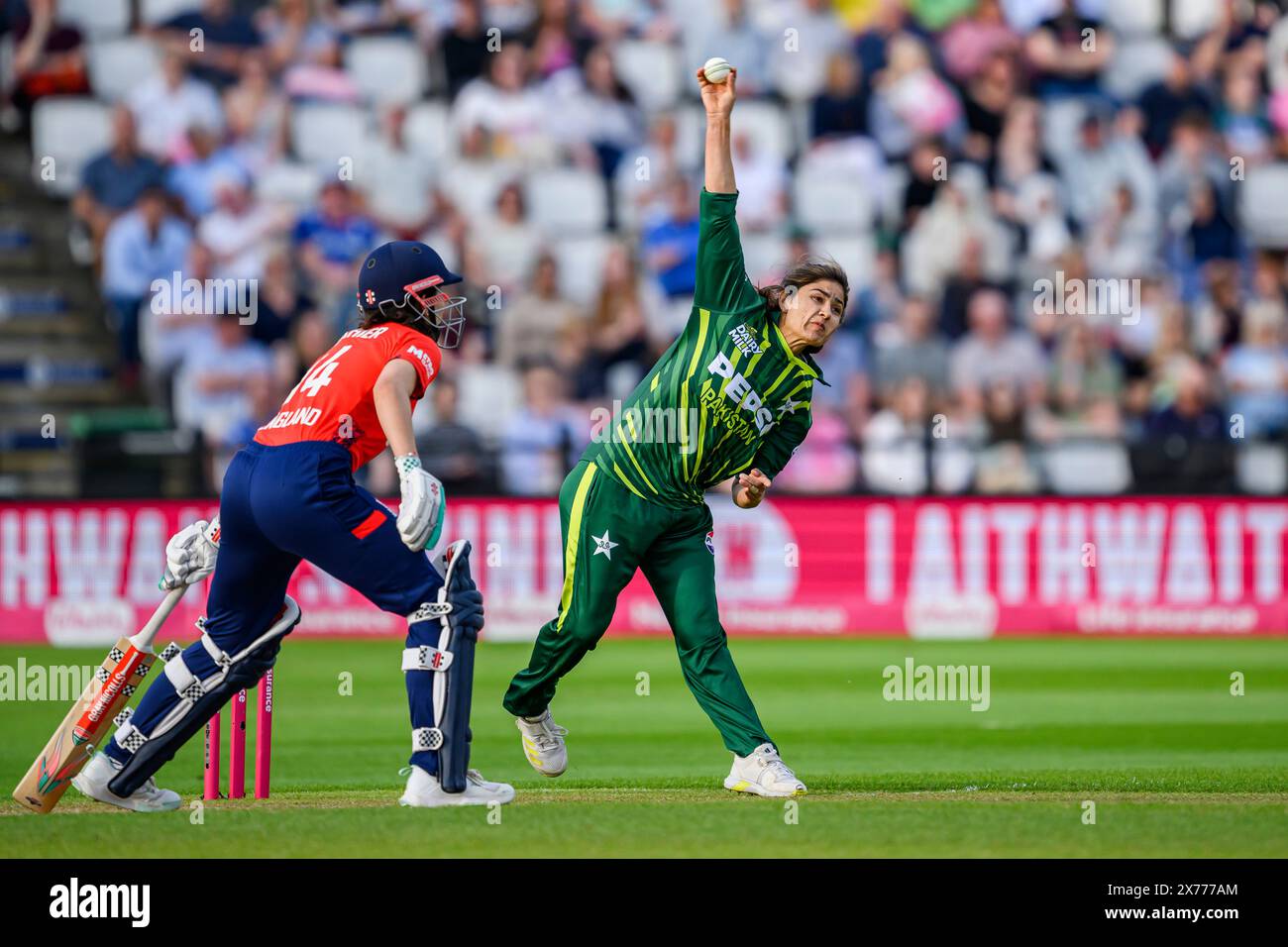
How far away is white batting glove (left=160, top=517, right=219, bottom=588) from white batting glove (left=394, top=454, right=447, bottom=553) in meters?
0.94

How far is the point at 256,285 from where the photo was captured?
1880 centimetres

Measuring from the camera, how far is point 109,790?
7672 millimetres

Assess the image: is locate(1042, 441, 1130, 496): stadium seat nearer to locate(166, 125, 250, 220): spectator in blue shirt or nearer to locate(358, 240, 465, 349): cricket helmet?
locate(166, 125, 250, 220): spectator in blue shirt

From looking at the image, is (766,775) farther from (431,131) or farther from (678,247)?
(431,131)

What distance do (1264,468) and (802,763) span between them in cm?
929

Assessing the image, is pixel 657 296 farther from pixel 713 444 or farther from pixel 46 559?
pixel 713 444

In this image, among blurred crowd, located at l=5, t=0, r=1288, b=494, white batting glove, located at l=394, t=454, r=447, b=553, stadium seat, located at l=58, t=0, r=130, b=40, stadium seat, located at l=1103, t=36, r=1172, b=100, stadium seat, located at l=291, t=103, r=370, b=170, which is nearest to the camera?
white batting glove, located at l=394, t=454, r=447, b=553

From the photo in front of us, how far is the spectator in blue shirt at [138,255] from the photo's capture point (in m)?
18.9

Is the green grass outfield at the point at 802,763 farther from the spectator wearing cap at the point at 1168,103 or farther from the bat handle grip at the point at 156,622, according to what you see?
the spectator wearing cap at the point at 1168,103

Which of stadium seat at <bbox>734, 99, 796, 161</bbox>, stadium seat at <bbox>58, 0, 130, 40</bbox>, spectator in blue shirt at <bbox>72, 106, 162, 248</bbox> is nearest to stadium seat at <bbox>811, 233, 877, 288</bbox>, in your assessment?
stadium seat at <bbox>734, 99, 796, 161</bbox>

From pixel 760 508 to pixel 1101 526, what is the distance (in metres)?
2.96

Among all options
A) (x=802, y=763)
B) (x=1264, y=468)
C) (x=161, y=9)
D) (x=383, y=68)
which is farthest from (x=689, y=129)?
(x=802, y=763)

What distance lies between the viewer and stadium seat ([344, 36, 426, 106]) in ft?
69.5
